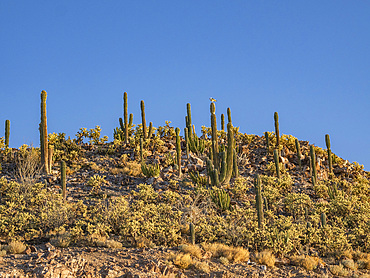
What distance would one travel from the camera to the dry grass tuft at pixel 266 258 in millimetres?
13336

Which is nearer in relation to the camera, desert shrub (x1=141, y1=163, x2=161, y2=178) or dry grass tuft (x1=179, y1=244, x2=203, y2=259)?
dry grass tuft (x1=179, y1=244, x2=203, y2=259)

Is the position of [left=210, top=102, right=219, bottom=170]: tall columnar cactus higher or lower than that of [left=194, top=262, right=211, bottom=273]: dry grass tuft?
higher

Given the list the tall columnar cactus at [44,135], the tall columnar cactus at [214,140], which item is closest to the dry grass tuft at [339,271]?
the tall columnar cactus at [214,140]

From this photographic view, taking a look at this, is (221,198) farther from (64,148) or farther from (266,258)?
(64,148)

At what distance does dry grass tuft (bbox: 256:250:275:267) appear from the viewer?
13336 mm

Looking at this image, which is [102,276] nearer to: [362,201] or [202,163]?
[202,163]

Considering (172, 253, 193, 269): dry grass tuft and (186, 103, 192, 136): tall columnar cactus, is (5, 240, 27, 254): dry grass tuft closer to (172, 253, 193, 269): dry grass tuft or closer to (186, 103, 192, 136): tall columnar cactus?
(172, 253, 193, 269): dry grass tuft

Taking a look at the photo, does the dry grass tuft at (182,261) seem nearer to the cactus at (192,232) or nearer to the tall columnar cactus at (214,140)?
the cactus at (192,232)

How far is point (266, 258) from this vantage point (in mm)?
13453

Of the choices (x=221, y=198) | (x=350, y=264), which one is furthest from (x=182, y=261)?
(x=221, y=198)

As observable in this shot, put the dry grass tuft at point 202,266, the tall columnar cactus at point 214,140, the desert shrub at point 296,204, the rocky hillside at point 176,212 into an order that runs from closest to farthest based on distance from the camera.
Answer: the dry grass tuft at point 202,266
the rocky hillside at point 176,212
the desert shrub at point 296,204
the tall columnar cactus at point 214,140

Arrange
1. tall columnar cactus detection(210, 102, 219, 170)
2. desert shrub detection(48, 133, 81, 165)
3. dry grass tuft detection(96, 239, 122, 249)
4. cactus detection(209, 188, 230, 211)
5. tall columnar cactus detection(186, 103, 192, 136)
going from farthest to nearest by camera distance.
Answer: tall columnar cactus detection(186, 103, 192, 136)
desert shrub detection(48, 133, 81, 165)
tall columnar cactus detection(210, 102, 219, 170)
cactus detection(209, 188, 230, 211)
dry grass tuft detection(96, 239, 122, 249)

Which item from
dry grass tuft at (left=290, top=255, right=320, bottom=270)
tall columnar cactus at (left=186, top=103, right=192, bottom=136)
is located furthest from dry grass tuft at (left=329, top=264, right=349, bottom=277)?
tall columnar cactus at (left=186, top=103, right=192, bottom=136)

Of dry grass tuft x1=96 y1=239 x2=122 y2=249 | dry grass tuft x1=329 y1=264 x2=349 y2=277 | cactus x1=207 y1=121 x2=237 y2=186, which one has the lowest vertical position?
dry grass tuft x1=329 y1=264 x2=349 y2=277
